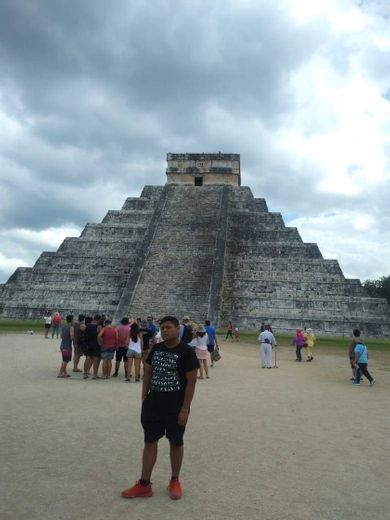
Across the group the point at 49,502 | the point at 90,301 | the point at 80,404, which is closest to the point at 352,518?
the point at 49,502

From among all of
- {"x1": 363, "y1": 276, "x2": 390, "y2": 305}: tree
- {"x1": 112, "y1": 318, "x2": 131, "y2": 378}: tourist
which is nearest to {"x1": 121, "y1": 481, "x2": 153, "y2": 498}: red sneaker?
{"x1": 112, "y1": 318, "x2": 131, "y2": 378}: tourist

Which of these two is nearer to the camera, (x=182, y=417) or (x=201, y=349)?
(x=182, y=417)

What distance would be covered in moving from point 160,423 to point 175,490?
0.48m

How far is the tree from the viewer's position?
183ft

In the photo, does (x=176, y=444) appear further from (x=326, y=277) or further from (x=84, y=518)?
(x=326, y=277)

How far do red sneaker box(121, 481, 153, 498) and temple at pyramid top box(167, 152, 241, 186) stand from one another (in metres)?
31.9

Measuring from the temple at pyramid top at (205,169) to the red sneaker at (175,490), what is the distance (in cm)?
3178

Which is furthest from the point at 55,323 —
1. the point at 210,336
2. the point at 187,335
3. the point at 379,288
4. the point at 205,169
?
the point at 379,288

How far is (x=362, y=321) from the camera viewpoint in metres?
20.9

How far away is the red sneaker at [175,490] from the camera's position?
336 cm

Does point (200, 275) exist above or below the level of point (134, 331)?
above

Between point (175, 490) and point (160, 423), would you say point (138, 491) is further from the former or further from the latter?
point (160, 423)

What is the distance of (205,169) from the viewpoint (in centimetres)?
3469

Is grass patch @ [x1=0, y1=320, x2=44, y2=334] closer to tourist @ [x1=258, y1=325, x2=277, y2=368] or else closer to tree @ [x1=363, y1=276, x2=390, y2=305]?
tourist @ [x1=258, y1=325, x2=277, y2=368]
